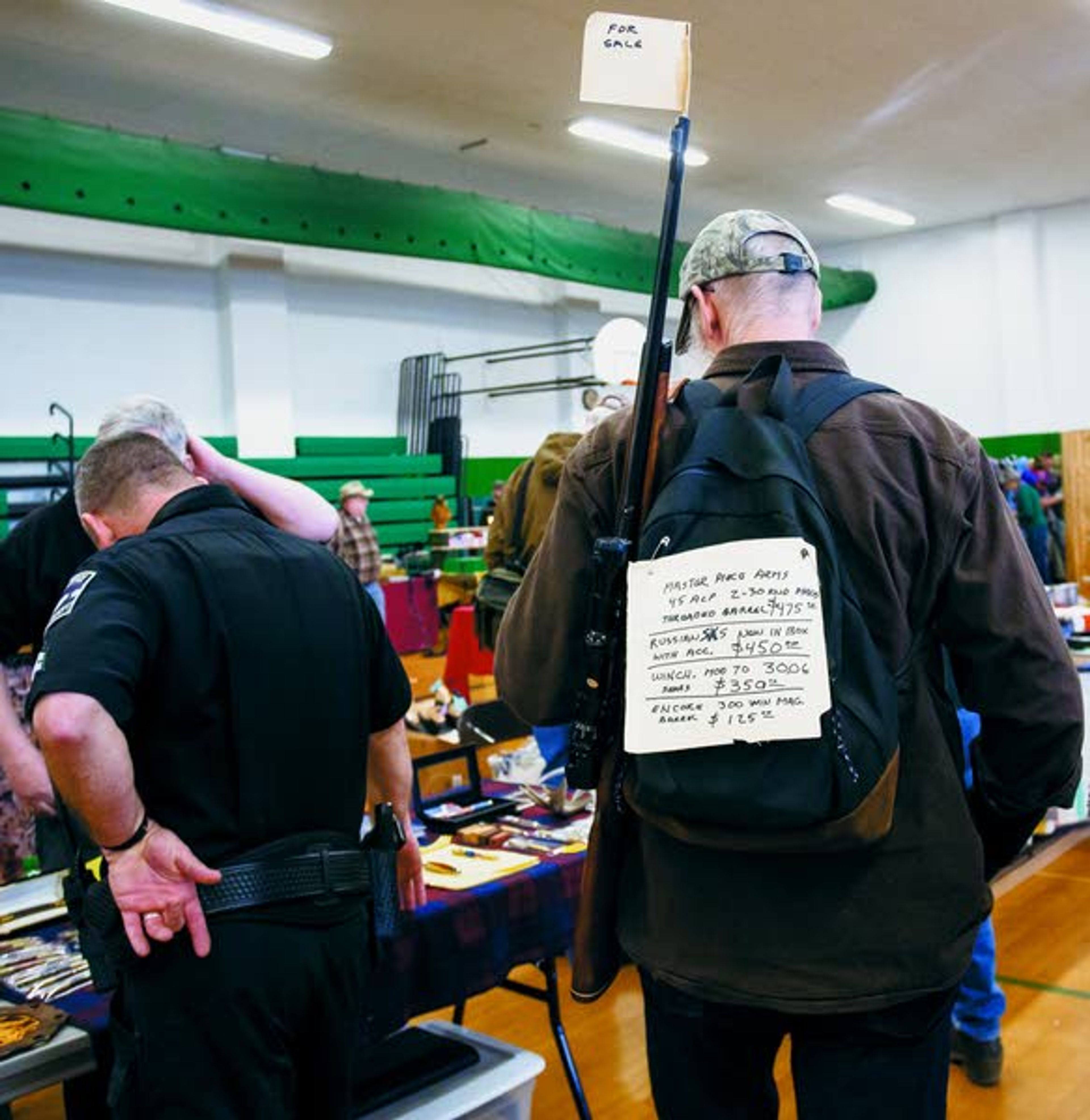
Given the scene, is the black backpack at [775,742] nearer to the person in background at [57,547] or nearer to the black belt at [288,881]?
the black belt at [288,881]

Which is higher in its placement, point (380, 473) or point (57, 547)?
point (380, 473)

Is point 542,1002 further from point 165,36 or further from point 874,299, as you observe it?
point 874,299

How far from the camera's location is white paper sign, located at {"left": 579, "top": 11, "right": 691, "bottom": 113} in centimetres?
141

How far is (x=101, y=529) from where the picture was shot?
1870mm

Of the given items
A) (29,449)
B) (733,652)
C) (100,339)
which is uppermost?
(100,339)

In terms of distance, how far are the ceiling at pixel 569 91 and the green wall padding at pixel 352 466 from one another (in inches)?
101

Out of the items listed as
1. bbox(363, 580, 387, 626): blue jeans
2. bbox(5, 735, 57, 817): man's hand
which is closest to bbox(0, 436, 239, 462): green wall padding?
bbox(363, 580, 387, 626): blue jeans

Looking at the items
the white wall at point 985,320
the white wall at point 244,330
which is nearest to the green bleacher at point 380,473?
the white wall at point 244,330

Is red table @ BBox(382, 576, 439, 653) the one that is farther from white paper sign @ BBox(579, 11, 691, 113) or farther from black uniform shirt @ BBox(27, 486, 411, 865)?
white paper sign @ BBox(579, 11, 691, 113)

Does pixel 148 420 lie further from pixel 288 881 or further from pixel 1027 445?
pixel 1027 445

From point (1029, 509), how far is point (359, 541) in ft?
21.4

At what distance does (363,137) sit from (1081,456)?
8442mm

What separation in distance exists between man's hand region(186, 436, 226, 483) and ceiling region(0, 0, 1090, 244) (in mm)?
5473

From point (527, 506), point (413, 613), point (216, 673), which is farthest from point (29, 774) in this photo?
point (413, 613)
